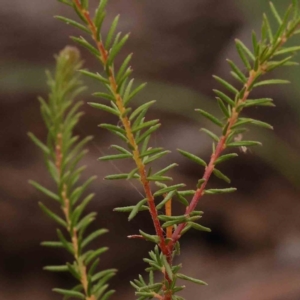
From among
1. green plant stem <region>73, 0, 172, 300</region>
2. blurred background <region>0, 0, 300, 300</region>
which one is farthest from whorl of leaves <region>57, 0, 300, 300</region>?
blurred background <region>0, 0, 300, 300</region>

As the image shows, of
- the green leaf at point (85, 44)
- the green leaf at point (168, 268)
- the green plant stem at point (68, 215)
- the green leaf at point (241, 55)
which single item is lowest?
the green leaf at point (168, 268)

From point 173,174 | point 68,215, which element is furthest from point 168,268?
point 173,174

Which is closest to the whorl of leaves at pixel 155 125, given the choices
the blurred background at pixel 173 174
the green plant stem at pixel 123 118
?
the green plant stem at pixel 123 118

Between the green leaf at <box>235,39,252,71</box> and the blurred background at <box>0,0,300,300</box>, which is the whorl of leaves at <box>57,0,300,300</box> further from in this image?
the blurred background at <box>0,0,300,300</box>

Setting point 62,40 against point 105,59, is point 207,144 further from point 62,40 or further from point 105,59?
point 105,59

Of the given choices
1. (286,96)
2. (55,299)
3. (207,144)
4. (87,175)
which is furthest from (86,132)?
(286,96)

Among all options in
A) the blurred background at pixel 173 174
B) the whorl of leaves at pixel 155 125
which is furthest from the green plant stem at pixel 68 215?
the blurred background at pixel 173 174

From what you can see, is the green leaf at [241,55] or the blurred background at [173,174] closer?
the green leaf at [241,55]

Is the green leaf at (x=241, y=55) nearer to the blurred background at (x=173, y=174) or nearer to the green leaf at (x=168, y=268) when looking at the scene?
the green leaf at (x=168, y=268)

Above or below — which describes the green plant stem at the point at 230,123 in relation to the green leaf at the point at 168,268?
above
